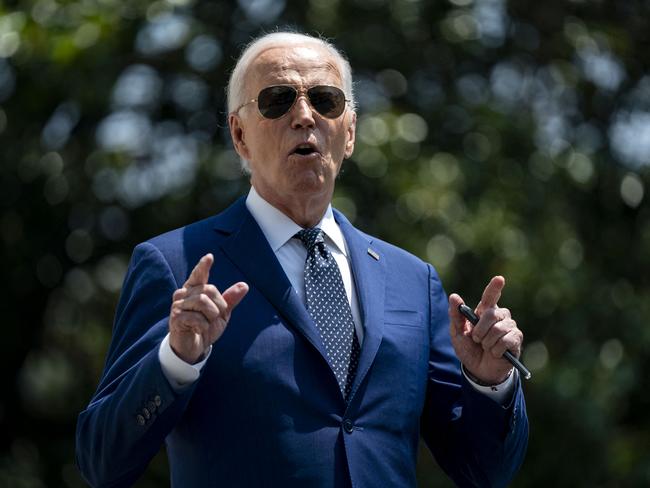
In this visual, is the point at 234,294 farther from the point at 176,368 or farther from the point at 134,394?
the point at 134,394

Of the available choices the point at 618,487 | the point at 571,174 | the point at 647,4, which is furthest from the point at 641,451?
the point at 647,4

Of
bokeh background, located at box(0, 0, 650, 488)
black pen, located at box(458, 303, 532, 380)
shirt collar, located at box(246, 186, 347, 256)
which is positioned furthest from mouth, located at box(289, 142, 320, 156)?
bokeh background, located at box(0, 0, 650, 488)

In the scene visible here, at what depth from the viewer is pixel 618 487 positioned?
6969 mm

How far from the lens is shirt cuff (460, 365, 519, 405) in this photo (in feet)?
9.93

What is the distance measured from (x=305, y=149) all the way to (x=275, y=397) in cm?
61

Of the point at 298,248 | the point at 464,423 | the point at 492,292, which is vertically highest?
the point at 492,292

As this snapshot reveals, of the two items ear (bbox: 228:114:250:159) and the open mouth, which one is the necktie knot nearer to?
the open mouth

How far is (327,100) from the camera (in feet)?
10.4

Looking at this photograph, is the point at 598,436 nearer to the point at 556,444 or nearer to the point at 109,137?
the point at 556,444

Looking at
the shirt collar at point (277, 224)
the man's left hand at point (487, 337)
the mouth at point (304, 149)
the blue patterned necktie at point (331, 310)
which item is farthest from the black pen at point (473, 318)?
the mouth at point (304, 149)

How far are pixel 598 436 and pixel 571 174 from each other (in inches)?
50.6

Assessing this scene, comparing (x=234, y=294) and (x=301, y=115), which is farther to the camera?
(x=301, y=115)

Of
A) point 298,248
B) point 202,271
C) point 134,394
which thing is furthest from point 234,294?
point 298,248

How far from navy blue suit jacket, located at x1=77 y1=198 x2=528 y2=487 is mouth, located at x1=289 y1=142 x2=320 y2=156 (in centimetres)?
18
